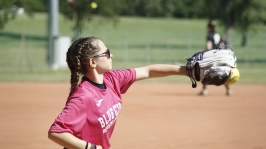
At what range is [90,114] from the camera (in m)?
3.89

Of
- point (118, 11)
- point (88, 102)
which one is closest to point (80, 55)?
point (88, 102)

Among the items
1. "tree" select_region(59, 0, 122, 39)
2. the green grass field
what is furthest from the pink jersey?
"tree" select_region(59, 0, 122, 39)

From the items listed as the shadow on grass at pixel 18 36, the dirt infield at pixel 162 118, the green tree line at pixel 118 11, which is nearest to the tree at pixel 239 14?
the green tree line at pixel 118 11

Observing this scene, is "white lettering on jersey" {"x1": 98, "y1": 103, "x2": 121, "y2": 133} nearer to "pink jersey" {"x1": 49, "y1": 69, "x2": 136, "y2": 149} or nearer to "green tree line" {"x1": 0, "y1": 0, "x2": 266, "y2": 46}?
"pink jersey" {"x1": 49, "y1": 69, "x2": 136, "y2": 149}

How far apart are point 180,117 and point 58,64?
15.2m

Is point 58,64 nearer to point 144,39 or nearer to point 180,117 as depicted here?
point 180,117

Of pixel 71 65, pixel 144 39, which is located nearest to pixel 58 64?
pixel 71 65

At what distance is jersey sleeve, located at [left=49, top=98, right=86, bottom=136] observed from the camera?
3.66m

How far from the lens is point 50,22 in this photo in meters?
24.9

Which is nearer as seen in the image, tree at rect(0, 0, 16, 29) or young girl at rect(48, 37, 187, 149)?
young girl at rect(48, 37, 187, 149)

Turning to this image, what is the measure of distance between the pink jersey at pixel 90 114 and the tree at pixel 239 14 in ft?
119

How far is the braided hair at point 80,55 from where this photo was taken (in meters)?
3.99

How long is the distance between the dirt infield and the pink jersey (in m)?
3.55

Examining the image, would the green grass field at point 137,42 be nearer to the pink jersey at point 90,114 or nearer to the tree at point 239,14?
the tree at point 239,14
